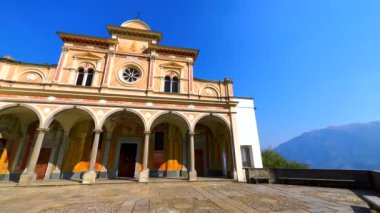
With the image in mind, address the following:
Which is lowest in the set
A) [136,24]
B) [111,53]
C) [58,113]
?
[58,113]

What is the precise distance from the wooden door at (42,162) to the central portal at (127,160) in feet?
17.2

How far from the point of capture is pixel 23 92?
11.1 m

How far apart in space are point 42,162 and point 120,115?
665 cm

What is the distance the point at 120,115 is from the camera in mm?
13547

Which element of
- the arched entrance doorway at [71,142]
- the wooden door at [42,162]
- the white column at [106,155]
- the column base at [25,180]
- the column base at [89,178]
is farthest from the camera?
the white column at [106,155]

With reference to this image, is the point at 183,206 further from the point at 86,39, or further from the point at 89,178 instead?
the point at 86,39

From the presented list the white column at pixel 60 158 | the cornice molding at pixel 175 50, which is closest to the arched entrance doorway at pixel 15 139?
the white column at pixel 60 158

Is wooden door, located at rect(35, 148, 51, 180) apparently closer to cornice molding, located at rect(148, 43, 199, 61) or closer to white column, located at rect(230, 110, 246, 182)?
cornice molding, located at rect(148, 43, 199, 61)

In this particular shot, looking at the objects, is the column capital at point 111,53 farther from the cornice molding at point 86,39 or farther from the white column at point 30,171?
the white column at point 30,171

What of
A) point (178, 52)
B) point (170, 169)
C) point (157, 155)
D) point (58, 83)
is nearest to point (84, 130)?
point (58, 83)

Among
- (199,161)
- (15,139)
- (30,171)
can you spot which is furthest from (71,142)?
(199,161)

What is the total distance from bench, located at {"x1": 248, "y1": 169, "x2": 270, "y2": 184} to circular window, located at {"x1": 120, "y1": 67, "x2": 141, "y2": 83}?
38.2 ft

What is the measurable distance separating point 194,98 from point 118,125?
7190 mm

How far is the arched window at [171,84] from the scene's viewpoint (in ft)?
48.9
